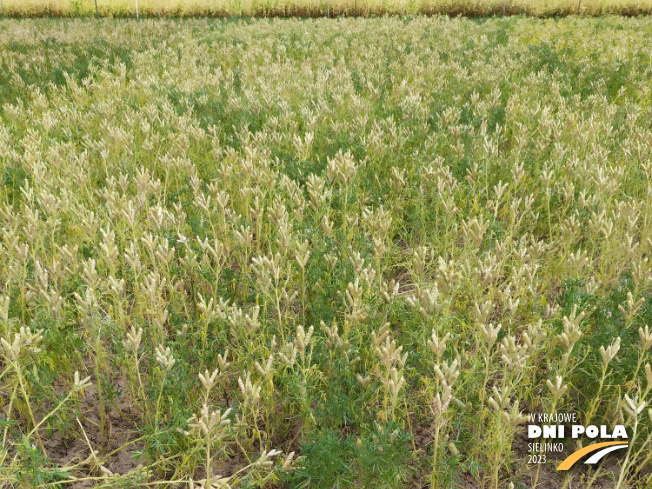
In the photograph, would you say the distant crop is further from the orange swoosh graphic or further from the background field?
the background field

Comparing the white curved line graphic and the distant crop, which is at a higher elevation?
the distant crop

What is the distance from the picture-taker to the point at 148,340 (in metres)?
2.92

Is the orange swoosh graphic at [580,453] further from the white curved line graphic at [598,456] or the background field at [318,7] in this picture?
the background field at [318,7]

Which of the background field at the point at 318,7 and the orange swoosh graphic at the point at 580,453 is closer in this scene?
the orange swoosh graphic at the point at 580,453

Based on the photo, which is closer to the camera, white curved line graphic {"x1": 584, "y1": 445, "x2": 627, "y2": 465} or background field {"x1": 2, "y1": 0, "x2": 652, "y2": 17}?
white curved line graphic {"x1": 584, "y1": 445, "x2": 627, "y2": 465}

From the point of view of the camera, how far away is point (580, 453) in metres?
2.24

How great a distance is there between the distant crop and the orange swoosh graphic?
0.06 m

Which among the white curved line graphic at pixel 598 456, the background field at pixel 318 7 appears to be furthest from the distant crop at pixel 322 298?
the background field at pixel 318 7

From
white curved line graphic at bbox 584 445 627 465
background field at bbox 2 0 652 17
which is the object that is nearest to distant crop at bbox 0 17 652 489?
white curved line graphic at bbox 584 445 627 465

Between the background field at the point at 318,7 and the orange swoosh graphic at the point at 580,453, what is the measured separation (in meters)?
25.8

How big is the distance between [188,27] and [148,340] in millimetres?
16446

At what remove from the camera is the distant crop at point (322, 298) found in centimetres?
215

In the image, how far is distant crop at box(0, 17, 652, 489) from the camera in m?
2.15

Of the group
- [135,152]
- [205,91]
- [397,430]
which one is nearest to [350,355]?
[397,430]
